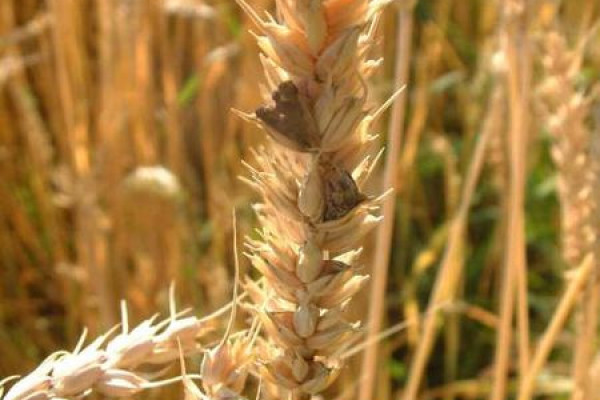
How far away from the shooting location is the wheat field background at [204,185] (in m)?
1.25

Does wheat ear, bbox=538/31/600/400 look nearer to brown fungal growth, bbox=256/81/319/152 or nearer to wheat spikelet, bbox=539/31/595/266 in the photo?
wheat spikelet, bbox=539/31/595/266

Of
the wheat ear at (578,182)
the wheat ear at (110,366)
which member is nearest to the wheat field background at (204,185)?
the wheat ear at (578,182)

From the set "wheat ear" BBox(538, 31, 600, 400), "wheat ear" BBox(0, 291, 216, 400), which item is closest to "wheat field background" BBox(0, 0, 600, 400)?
"wheat ear" BBox(538, 31, 600, 400)

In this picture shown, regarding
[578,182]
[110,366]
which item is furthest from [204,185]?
[110,366]

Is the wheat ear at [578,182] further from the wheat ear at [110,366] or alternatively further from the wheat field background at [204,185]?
the wheat ear at [110,366]

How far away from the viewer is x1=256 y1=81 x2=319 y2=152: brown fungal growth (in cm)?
31

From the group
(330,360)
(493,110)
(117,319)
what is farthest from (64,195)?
(330,360)

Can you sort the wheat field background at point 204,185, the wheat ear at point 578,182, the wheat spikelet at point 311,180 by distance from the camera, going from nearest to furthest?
the wheat spikelet at point 311,180 < the wheat ear at point 578,182 < the wheat field background at point 204,185

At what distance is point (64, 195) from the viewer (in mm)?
1400

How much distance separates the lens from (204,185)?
1.69 meters

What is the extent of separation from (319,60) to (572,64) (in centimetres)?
49

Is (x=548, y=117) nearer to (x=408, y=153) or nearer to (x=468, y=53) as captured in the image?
(x=408, y=153)

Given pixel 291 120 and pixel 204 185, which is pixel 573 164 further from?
pixel 204 185

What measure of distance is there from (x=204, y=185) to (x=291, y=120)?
1386mm
